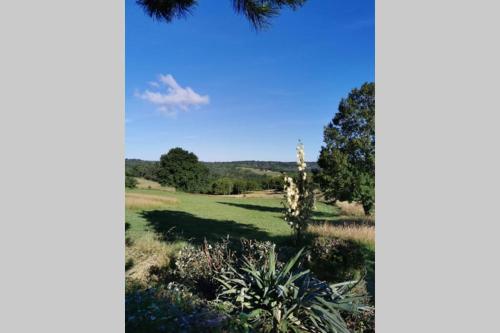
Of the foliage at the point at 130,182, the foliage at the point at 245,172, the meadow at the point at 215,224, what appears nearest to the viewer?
the meadow at the point at 215,224

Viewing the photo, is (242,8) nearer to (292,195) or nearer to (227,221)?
(292,195)

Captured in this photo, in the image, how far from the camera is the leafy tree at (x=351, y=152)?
10.9 meters

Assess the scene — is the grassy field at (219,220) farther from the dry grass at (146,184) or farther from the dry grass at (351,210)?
the dry grass at (146,184)

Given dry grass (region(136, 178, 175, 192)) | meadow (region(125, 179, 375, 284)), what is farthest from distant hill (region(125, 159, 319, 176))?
dry grass (region(136, 178, 175, 192))

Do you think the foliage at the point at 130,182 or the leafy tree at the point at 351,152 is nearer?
the leafy tree at the point at 351,152

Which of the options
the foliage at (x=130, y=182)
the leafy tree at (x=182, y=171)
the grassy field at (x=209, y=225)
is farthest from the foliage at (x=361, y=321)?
the leafy tree at (x=182, y=171)

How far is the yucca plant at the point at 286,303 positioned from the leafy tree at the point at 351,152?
7.43 meters

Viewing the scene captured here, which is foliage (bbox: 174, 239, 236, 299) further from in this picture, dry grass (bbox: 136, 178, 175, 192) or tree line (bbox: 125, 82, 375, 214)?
dry grass (bbox: 136, 178, 175, 192)

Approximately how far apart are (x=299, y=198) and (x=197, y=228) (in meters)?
6.29

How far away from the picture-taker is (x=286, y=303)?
3.42 m

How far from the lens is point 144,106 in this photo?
735cm

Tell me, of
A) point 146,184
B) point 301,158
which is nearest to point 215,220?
point 301,158

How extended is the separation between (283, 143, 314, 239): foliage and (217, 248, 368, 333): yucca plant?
1.38 m
